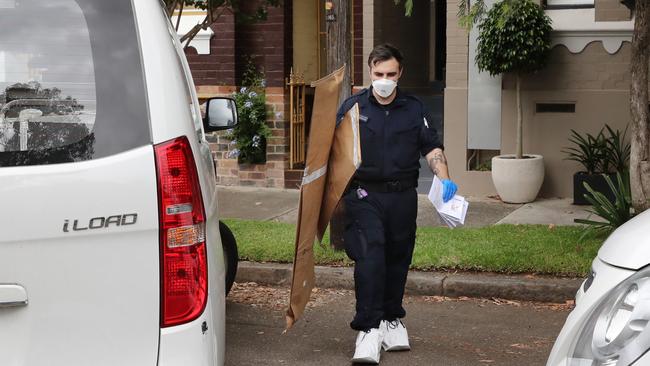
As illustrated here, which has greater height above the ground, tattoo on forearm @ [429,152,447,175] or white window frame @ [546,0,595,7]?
white window frame @ [546,0,595,7]

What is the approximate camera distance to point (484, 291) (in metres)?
7.66

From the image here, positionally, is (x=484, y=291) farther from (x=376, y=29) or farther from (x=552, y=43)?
(x=376, y=29)

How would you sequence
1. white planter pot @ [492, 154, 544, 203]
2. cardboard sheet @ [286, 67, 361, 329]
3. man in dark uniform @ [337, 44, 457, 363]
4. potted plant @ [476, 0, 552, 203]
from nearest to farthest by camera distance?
1. cardboard sheet @ [286, 67, 361, 329]
2. man in dark uniform @ [337, 44, 457, 363]
3. potted plant @ [476, 0, 552, 203]
4. white planter pot @ [492, 154, 544, 203]

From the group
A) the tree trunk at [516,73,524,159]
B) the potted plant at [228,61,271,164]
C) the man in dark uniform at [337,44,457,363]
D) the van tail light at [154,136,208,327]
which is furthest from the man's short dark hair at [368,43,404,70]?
the potted plant at [228,61,271,164]

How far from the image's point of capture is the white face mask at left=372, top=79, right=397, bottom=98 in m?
5.89

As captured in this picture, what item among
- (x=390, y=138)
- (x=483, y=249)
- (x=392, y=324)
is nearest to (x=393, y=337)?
(x=392, y=324)

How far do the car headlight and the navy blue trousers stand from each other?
2727mm

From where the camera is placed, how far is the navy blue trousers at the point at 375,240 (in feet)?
19.3

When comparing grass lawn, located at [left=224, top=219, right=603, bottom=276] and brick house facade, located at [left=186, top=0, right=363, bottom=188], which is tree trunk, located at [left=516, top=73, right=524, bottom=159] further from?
brick house facade, located at [left=186, top=0, right=363, bottom=188]

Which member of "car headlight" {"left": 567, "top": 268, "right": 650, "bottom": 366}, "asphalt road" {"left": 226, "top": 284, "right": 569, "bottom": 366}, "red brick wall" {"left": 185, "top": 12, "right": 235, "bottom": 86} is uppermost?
"red brick wall" {"left": 185, "top": 12, "right": 235, "bottom": 86}

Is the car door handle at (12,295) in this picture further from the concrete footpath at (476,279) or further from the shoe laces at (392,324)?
the concrete footpath at (476,279)

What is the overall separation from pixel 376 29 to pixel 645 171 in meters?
4.91

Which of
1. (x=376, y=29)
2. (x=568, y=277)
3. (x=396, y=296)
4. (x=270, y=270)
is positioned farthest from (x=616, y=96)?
(x=396, y=296)

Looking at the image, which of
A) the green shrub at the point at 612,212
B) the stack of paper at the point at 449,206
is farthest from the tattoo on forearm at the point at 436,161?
the green shrub at the point at 612,212
